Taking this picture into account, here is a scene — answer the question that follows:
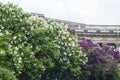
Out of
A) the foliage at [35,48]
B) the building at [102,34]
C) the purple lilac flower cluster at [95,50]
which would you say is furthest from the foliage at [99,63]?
the building at [102,34]

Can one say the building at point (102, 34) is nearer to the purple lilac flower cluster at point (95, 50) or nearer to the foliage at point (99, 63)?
the purple lilac flower cluster at point (95, 50)

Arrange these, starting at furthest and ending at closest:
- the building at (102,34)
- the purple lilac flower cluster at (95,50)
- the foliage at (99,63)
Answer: the building at (102,34) → the purple lilac flower cluster at (95,50) → the foliage at (99,63)

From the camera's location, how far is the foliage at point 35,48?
5798 cm

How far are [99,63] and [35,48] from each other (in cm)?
1560

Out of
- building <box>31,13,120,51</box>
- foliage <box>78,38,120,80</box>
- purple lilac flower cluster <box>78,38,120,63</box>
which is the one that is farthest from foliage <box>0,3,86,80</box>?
building <box>31,13,120,51</box>

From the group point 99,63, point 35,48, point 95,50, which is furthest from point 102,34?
point 35,48

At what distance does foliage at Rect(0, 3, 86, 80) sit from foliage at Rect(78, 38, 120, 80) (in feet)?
22.4

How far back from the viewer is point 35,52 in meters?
62.6

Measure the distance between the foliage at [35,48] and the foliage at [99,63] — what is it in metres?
6.83

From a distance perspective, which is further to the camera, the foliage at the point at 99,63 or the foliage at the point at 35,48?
the foliage at the point at 99,63

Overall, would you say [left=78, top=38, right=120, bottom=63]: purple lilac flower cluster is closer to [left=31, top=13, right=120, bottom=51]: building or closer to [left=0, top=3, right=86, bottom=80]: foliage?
[left=0, top=3, right=86, bottom=80]: foliage

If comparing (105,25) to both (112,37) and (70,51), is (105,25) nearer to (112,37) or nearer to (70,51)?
(112,37)

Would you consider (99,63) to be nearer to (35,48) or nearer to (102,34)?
(35,48)

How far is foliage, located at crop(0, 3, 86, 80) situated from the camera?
5798cm
